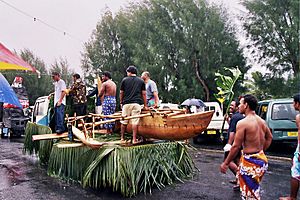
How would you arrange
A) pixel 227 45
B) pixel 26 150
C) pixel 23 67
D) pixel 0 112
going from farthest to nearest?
pixel 227 45 → pixel 26 150 → pixel 0 112 → pixel 23 67

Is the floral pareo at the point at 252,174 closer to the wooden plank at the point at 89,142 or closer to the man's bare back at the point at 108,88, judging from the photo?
the wooden plank at the point at 89,142

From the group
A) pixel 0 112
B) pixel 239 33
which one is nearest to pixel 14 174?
pixel 0 112

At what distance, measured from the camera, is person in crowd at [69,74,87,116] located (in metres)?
8.17

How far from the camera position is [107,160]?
531 centimetres

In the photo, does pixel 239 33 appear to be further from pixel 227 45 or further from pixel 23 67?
pixel 23 67

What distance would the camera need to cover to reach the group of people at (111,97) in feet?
20.2

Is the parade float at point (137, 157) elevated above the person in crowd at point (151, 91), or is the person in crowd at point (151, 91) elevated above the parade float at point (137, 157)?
the person in crowd at point (151, 91)

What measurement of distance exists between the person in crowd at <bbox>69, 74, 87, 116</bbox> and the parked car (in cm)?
578

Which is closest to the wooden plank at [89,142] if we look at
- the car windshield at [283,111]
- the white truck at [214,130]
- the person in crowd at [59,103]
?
the person in crowd at [59,103]

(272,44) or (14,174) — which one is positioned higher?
(272,44)

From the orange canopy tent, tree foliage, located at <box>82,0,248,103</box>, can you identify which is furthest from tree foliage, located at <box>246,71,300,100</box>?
the orange canopy tent

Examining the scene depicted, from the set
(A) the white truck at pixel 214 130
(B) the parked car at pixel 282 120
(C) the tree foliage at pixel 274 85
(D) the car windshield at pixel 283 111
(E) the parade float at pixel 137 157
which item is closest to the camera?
(E) the parade float at pixel 137 157

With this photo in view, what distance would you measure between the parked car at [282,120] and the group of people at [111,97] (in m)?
4.18

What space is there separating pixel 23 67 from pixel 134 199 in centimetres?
268
